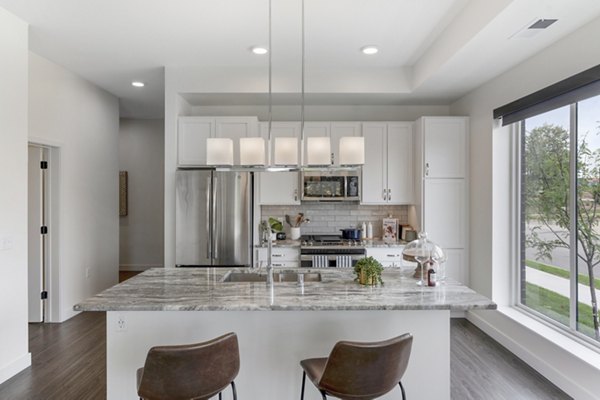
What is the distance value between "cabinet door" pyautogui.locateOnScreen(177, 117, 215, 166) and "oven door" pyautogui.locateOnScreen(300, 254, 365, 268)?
5.63ft

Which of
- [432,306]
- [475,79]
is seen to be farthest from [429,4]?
[432,306]

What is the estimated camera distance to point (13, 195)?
10.1 ft

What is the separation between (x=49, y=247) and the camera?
4332mm

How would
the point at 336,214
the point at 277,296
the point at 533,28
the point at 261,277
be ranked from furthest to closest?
the point at 336,214 → the point at 261,277 → the point at 533,28 → the point at 277,296

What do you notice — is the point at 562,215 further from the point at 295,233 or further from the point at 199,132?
the point at 199,132

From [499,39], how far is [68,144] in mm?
4751

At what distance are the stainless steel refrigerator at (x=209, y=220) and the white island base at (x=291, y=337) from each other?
6.40 ft

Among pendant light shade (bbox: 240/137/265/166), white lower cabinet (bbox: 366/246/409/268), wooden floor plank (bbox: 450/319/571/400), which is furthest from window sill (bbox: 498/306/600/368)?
pendant light shade (bbox: 240/137/265/166)

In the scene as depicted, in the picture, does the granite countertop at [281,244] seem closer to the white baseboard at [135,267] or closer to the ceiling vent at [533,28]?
the ceiling vent at [533,28]

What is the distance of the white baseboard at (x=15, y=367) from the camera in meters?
2.95

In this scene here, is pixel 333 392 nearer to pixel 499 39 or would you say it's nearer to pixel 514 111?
pixel 499 39

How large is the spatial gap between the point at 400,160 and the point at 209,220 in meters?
2.51

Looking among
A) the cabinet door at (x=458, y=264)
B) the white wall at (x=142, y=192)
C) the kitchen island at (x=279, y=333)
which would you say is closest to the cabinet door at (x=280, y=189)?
the cabinet door at (x=458, y=264)

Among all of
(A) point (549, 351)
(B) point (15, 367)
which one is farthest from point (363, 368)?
(B) point (15, 367)
